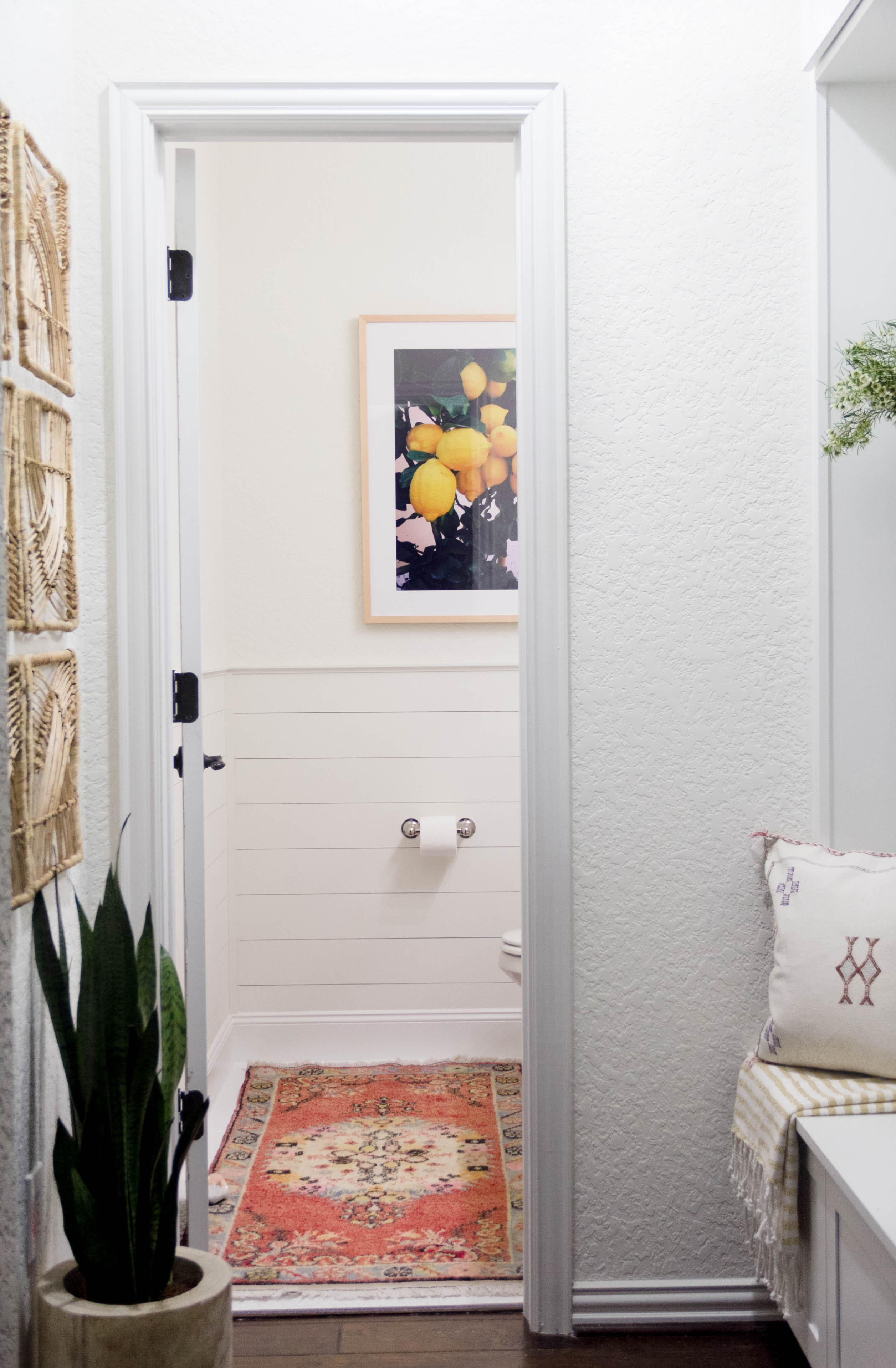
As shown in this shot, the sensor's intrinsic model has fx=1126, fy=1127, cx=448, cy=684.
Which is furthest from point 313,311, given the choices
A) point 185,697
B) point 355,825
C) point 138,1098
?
point 138,1098

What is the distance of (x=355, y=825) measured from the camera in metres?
3.54

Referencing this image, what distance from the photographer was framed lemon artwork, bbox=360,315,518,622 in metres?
3.47

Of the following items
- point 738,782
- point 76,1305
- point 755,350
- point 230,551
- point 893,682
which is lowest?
point 76,1305

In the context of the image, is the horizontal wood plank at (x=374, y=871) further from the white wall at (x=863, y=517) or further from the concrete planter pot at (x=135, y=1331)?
the concrete planter pot at (x=135, y=1331)

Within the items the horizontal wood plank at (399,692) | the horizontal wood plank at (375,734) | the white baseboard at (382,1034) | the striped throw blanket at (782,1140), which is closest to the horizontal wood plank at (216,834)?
the horizontal wood plank at (375,734)

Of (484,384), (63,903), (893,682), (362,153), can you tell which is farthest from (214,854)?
(362,153)

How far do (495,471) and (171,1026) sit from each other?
87.9 inches

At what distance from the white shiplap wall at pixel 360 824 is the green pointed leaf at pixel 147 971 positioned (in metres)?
1.80

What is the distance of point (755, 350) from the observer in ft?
6.70

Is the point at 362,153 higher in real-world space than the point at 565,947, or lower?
higher

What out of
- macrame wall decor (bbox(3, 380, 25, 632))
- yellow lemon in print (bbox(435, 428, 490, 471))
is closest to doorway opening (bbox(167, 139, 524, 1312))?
yellow lemon in print (bbox(435, 428, 490, 471))

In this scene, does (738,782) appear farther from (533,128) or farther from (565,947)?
(533,128)

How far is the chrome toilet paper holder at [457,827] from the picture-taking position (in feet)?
11.6

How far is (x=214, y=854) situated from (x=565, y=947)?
147 centimetres
